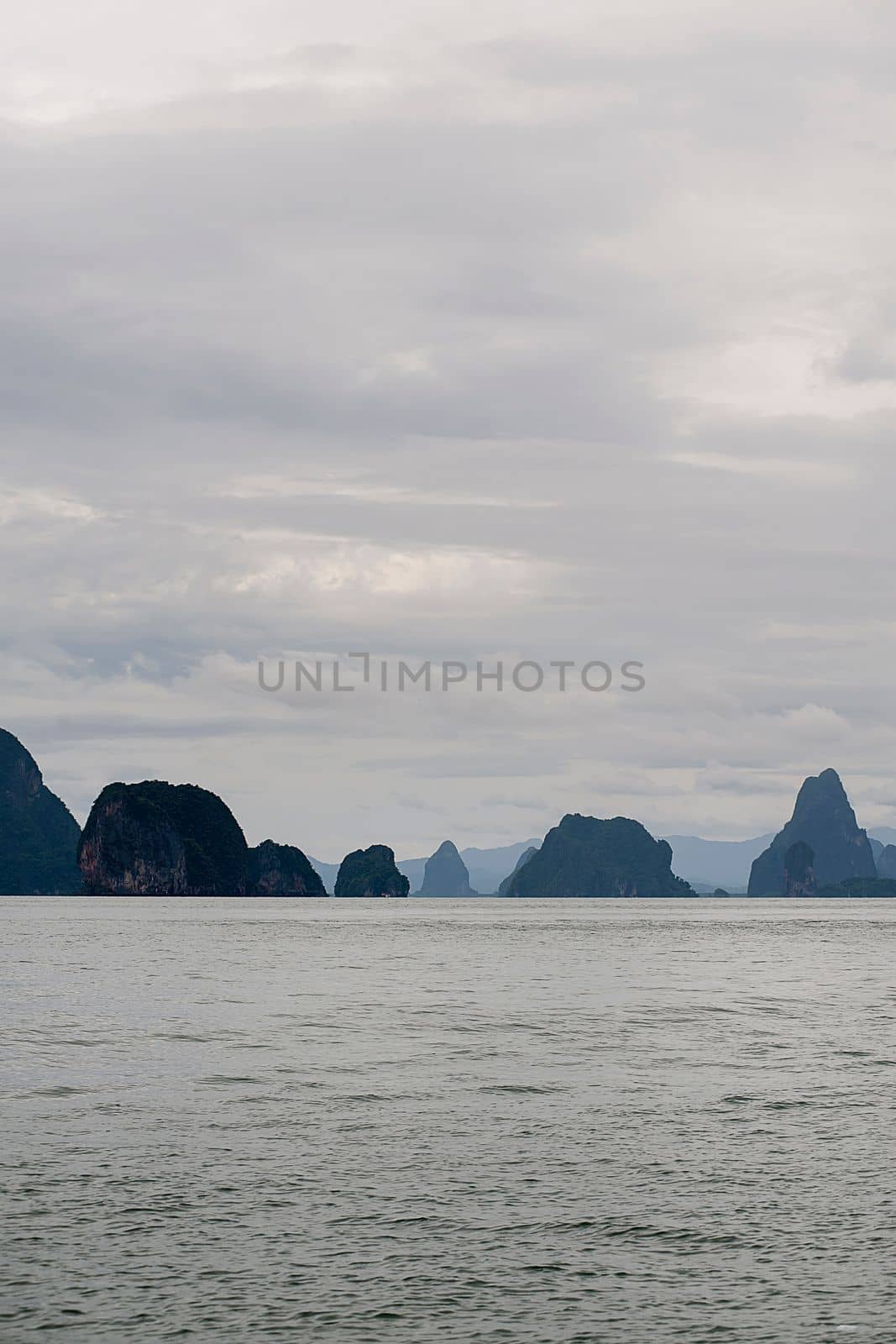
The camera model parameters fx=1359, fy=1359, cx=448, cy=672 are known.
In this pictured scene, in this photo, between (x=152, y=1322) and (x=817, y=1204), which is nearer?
(x=152, y=1322)

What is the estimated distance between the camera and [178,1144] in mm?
28062

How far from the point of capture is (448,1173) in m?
25.4

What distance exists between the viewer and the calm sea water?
57.0 ft

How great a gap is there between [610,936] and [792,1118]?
5024 inches

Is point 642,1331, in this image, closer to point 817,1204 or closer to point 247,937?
point 817,1204

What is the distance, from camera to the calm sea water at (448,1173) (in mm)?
17359

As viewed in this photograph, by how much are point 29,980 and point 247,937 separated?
71.6 m

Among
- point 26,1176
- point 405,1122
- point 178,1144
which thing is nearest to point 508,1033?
point 405,1122

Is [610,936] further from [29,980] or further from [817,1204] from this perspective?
[817,1204]

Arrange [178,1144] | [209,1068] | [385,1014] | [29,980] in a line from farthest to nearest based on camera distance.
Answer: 1. [29,980]
2. [385,1014]
3. [209,1068]
4. [178,1144]

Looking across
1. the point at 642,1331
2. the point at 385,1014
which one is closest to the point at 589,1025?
the point at 385,1014

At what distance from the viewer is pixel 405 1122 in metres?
30.7

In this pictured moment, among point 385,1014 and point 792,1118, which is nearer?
point 792,1118

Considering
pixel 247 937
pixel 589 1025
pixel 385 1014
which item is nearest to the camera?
pixel 589 1025
